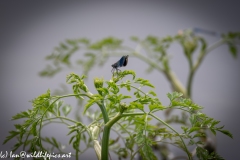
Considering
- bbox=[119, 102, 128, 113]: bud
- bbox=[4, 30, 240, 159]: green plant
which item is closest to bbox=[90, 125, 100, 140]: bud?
bbox=[4, 30, 240, 159]: green plant

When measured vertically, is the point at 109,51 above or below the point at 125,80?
above

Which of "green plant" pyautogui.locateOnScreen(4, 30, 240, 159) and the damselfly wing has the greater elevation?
the damselfly wing

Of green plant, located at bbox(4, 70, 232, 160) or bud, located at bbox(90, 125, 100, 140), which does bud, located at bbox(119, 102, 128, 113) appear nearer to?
green plant, located at bbox(4, 70, 232, 160)

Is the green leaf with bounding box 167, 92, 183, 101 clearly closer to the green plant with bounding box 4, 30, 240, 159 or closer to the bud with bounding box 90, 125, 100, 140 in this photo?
the green plant with bounding box 4, 30, 240, 159

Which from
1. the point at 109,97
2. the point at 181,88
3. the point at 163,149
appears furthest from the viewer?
the point at 181,88

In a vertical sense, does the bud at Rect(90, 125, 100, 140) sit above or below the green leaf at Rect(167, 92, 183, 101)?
below

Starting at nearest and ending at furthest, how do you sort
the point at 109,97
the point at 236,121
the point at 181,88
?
the point at 109,97
the point at 181,88
the point at 236,121

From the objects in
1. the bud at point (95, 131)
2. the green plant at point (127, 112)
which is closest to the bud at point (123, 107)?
the green plant at point (127, 112)

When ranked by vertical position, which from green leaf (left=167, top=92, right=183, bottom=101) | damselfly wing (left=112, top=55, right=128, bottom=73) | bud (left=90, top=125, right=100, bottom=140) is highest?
damselfly wing (left=112, top=55, right=128, bottom=73)

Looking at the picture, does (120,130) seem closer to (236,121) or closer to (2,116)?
(2,116)

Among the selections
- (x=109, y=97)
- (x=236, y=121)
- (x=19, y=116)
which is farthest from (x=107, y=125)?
(x=236, y=121)

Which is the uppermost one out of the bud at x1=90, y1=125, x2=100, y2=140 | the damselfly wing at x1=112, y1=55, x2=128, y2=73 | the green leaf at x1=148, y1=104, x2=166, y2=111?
the damselfly wing at x1=112, y1=55, x2=128, y2=73
